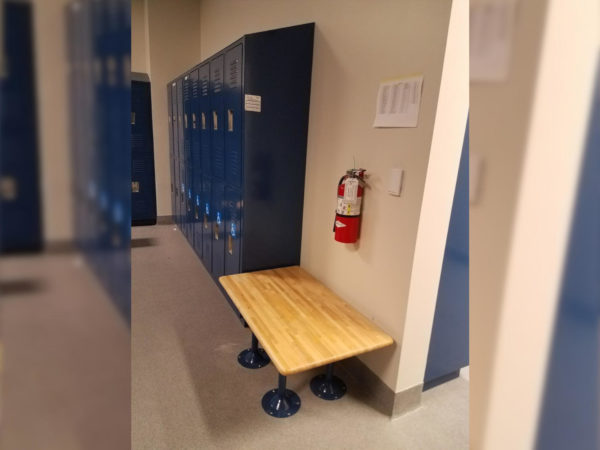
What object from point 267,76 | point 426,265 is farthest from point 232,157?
point 426,265

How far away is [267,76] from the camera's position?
228 cm

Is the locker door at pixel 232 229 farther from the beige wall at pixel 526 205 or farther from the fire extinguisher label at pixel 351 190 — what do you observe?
the beige wall at pixel 526 205

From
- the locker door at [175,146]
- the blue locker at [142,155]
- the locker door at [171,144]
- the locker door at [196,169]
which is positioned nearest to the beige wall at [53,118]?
the locker door at [196,169]

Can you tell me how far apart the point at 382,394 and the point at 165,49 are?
5.11 meters

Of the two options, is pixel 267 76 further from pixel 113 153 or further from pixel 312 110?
pixel 113 153

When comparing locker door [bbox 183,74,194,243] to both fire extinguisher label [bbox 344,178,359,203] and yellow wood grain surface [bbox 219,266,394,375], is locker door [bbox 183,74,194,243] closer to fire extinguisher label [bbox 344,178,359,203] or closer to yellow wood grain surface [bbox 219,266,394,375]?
yellow wood grain surface [bbox 219,266,394,375]

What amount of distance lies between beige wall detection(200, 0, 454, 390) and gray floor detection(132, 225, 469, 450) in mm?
280

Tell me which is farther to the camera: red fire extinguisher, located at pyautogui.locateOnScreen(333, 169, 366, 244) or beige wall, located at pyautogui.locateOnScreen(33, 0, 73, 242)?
red fire extinguisher, located at pyautogui.locateOnScreen(333, 169, 366, 244)

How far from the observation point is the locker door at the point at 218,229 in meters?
2.96

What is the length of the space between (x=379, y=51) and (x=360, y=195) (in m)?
0.73

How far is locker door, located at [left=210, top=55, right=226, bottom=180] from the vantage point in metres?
2.75

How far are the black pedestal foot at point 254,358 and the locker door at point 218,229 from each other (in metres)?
0.88


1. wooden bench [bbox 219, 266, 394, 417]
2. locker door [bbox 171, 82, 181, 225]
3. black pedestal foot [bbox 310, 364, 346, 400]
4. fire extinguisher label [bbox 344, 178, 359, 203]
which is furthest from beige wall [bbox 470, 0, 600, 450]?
locker door [bbox 171, 82, 181, 225]

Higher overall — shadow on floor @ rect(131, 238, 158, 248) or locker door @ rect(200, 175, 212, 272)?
locker door @ rect(200, 175, 212, 272)
